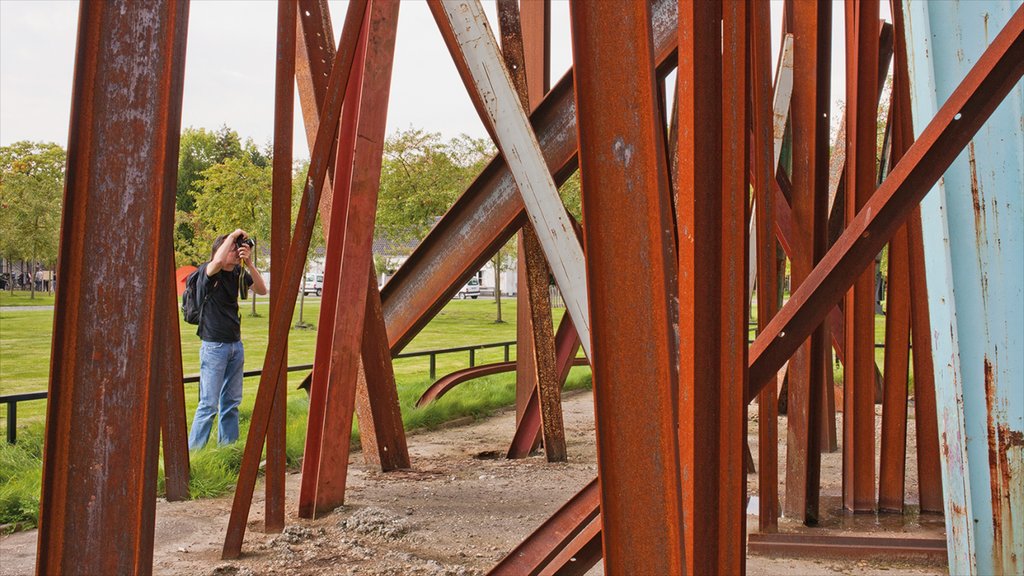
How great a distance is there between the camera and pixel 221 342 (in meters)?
6.27

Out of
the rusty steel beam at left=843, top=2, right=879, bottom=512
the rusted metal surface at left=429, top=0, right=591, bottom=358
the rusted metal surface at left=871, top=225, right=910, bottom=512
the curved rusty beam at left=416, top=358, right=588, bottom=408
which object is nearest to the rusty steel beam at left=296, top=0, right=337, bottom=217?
the rusted metal surface at left=429, top=0, right=591, bottom=358

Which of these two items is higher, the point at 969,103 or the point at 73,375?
the point at 969,103

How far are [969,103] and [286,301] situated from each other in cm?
288

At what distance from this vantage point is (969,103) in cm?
213

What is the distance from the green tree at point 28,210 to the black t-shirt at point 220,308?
16456 mm

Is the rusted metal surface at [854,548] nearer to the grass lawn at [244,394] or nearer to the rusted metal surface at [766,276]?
the rusted metal surface at [766,276]

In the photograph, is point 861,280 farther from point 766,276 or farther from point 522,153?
point 522,153

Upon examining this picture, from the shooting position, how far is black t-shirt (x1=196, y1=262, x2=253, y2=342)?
246 inches

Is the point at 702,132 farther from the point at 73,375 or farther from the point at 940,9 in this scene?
the point at 940,9

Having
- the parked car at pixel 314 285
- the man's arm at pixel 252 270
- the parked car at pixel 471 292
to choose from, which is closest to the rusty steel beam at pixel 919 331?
the man's arm at pixel 252 270

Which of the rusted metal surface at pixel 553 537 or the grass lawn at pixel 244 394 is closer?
the rusted metal surface at pixel 553 537

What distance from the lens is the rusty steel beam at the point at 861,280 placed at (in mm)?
4277

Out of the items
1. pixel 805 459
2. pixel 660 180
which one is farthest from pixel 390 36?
pixel 660 180

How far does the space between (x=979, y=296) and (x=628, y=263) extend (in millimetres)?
2087
